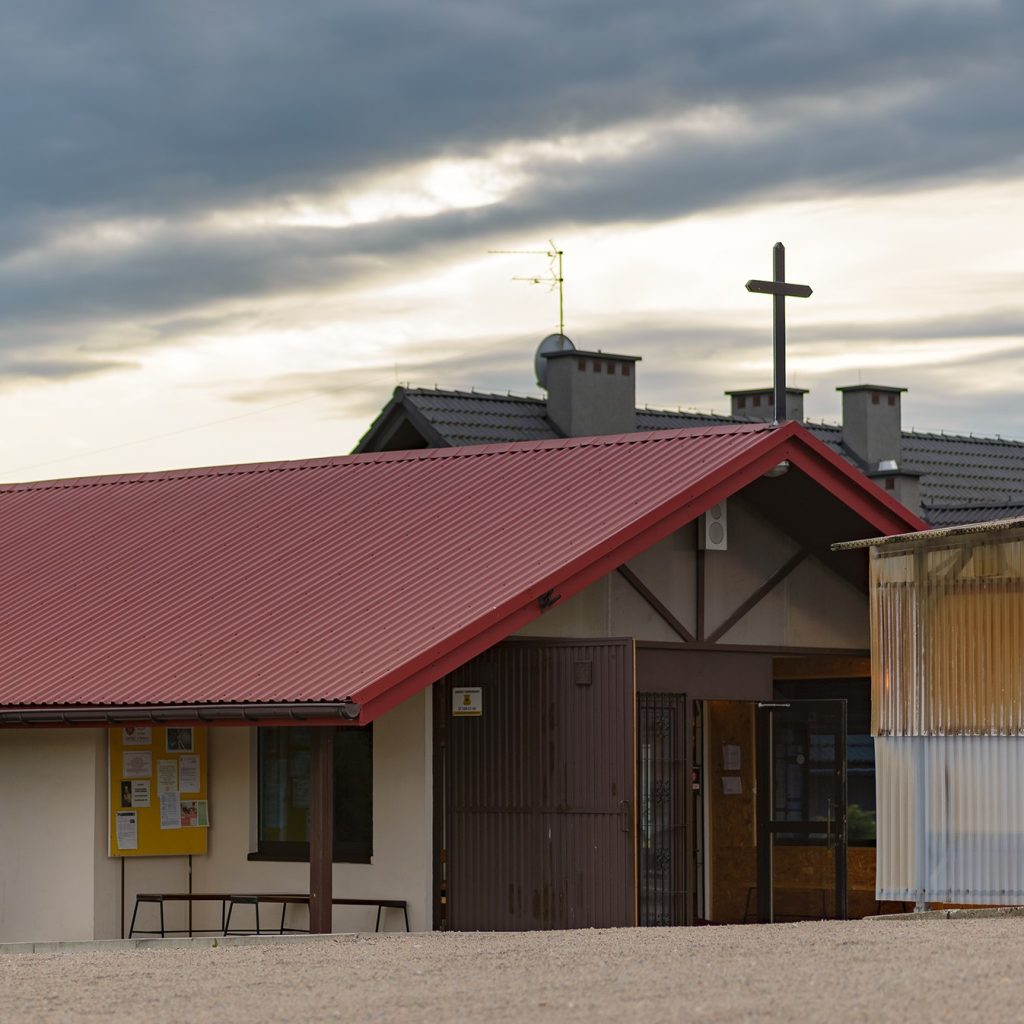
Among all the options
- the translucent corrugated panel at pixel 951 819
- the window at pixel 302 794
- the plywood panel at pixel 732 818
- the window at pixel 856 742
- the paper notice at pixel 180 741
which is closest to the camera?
the translucent corrugated panel at pixel 951 819

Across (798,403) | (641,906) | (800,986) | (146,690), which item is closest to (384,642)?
(146,690)

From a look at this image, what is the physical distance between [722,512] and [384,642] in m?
3.86

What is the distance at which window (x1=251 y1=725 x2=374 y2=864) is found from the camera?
17.2 m

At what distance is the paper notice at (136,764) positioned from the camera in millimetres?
17453

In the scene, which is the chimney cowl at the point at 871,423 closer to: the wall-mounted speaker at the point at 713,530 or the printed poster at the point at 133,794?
the wall-mounted speaker at the point at 713,530

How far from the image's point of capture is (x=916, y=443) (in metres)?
38.3

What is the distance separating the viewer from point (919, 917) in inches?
601

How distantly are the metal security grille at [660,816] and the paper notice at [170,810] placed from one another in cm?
365

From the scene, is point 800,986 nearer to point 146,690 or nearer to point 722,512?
point 146,690

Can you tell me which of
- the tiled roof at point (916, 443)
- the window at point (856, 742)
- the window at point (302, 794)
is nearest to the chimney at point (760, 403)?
the tiled roof at point (916, 443)

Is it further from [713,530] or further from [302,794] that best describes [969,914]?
[302,794]

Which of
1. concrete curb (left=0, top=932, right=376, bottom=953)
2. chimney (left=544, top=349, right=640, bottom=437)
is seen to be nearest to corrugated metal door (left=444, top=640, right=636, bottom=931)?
concrete curb (left=0, top=932, right=376, bottom=953)

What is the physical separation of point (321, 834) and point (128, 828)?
2.47 m

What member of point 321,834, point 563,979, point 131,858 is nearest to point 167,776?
point 131,858
